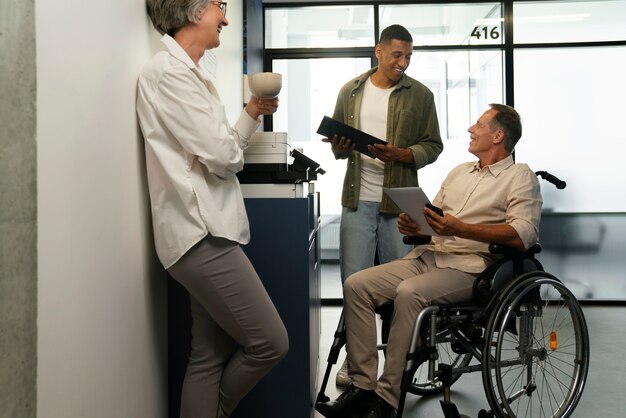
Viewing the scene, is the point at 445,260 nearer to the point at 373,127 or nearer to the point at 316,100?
the point at 373,127

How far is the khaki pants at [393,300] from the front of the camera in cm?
214

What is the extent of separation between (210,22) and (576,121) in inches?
154

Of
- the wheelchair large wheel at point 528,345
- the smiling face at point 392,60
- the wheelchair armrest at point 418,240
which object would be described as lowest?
the wheelchair large wheel at point 528,345

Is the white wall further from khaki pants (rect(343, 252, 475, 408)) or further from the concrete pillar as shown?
khaki pants (rect(343, 252, 475, 408))

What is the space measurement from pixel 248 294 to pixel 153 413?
535mm

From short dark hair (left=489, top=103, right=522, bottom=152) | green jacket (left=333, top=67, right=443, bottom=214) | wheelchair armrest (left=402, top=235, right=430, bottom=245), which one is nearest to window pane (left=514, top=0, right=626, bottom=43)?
green jacket (left=333, top=67, right=443, bottom=214)

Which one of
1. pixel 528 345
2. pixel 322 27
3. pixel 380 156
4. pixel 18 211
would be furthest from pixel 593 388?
pixel 322 27

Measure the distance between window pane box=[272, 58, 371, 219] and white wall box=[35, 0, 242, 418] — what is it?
317 centimetres

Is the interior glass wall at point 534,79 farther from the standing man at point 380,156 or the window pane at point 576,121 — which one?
the standing man at point 380,156

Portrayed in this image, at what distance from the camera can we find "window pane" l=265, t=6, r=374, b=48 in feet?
16.4

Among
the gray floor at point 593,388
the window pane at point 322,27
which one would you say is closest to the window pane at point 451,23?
the window pane at point 322,27

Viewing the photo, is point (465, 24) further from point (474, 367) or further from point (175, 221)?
point (175, 221)

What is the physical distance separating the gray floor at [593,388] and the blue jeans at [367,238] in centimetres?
59

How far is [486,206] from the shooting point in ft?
7.82
